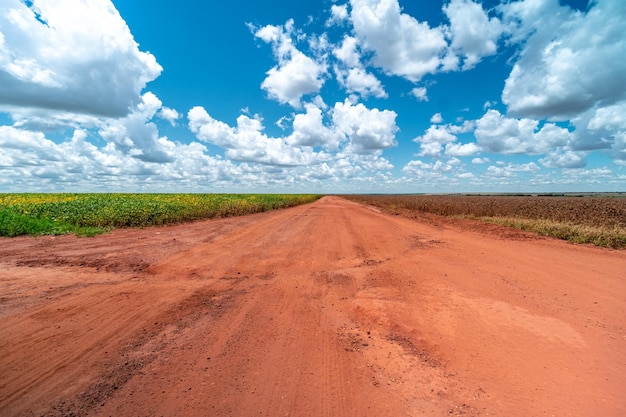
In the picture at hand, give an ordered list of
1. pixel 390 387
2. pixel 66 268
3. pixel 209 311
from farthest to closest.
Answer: pixel 66 268 < pixel 209 311 < pixel 390 387

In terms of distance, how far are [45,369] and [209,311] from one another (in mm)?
2156

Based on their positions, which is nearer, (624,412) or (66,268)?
(624,412)

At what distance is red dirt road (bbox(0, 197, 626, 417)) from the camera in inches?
122

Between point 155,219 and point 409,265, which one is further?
point 155,219

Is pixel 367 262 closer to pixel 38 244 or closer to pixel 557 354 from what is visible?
pixel 557 354

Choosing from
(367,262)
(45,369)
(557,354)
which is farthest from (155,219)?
(557,354)

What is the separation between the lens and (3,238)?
11391 millimetres

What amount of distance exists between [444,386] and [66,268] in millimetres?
8884

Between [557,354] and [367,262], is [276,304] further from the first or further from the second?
[557,354]

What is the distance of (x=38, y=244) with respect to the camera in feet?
34.1

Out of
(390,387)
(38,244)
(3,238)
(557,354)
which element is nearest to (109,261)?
(38,244)

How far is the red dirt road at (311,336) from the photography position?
10.2ft

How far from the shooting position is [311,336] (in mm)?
4379

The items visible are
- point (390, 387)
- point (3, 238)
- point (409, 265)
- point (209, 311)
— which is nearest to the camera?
point (390, 387)
